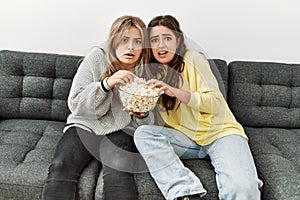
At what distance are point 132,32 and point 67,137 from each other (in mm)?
547

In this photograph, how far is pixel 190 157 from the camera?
5.30 ft

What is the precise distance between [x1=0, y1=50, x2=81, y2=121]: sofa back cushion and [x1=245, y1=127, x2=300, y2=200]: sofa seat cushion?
104cm

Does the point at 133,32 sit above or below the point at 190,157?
above

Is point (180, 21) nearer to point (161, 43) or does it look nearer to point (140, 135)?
point (161, 43)

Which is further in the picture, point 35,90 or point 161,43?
point 35,90

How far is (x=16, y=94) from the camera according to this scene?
2.02 metres

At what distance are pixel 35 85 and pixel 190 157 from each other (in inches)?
38.0

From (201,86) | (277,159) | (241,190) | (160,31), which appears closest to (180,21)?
(160,31)

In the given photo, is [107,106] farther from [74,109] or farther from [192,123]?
[192,123]

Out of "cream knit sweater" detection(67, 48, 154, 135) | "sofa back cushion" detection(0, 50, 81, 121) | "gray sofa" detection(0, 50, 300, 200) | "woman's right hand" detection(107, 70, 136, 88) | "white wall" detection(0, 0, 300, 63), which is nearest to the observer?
"woman's right hand" detection(107, 70, 136, 88)

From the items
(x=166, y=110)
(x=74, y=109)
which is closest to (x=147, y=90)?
(x=166, y=110)

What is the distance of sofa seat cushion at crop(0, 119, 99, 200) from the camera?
1430 millimetres

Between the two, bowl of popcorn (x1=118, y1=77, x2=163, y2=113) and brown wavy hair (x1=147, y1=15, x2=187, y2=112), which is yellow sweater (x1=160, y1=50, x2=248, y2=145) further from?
bowl of popcorn (x1=118, y1=77, x2=163, y2=113)

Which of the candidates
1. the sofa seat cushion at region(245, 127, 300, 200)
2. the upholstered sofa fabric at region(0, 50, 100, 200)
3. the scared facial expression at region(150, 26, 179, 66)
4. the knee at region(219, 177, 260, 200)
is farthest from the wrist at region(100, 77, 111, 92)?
the sofa seat cushion at region(245, 127, 300, 200)
